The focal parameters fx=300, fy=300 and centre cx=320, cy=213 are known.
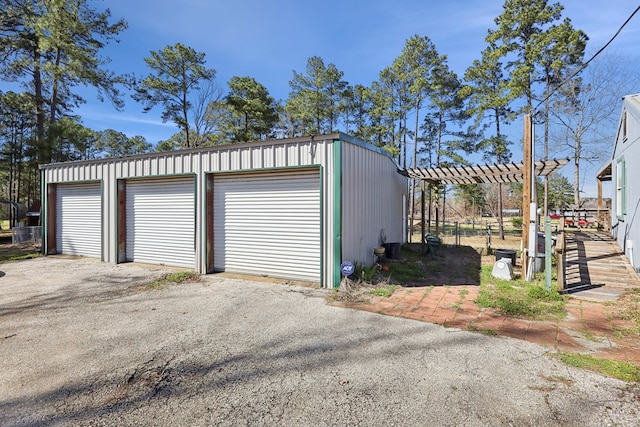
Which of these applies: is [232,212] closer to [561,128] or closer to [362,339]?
[362,339]

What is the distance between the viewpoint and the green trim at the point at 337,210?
18.6 feet

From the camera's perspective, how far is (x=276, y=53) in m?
12.6

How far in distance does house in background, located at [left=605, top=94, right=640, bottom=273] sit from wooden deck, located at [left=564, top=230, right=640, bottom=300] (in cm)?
23

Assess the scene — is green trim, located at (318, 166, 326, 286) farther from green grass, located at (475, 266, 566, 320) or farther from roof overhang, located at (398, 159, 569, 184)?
roof overhang, located at (398, 159, 569, 184)

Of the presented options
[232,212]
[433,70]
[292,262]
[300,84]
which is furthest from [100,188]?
[433,70]

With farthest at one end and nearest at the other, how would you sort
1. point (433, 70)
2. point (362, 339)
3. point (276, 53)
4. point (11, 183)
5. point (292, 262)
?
1. point (11, 183)
2. point (433, 70)
3. point (276, 53)
4. point (292, 262)
5. point (362, 339)

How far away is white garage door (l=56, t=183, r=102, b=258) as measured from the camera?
9414 millimetres

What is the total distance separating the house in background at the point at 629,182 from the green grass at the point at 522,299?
238 centimetres

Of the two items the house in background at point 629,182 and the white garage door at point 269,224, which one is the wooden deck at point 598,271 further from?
the white garage door at point 269,224

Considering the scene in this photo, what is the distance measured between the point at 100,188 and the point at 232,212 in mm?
5158

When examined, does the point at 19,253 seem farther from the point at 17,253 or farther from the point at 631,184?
the point at 631,184

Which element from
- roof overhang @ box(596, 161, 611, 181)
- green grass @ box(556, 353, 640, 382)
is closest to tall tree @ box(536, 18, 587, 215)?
roof overhang @ box(596, 161, 611, 181)

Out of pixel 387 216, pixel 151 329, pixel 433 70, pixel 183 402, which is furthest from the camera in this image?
pixel 433 70

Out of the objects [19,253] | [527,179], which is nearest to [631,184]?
[527,179]
